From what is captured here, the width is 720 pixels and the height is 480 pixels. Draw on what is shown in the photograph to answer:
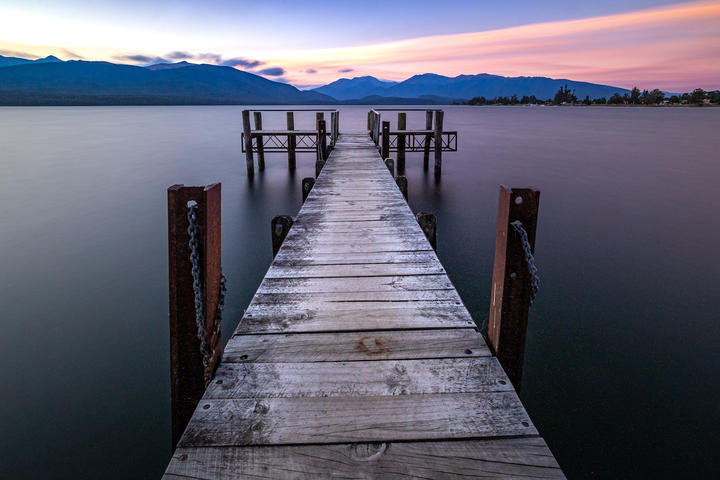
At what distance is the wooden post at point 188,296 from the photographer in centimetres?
201

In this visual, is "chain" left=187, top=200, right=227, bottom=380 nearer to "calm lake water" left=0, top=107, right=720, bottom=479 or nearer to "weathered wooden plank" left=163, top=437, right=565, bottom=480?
"weathered wooden plank" left=163, top=437, right=565, bottom=480

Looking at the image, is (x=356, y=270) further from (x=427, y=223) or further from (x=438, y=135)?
(x=438, y=135)

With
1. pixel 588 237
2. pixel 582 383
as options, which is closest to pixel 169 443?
pixel 582 383

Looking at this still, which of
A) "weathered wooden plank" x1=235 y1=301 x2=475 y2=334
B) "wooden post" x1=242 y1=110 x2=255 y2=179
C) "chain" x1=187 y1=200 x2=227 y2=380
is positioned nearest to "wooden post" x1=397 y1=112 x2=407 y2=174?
"wooden post" x1=242 y1=110 x2=255 y2=179

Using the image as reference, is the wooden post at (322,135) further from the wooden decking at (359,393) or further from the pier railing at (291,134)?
the wooden decking at (359,393)

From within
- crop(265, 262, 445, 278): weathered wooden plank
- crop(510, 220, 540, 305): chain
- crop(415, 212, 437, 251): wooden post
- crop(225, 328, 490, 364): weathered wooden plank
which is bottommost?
crop(225, 328, 490, 364): weathered wooden plank

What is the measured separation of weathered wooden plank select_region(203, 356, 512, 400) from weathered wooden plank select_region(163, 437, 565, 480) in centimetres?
32

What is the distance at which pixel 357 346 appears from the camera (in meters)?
2.43

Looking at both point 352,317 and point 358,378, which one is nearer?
point 358,378

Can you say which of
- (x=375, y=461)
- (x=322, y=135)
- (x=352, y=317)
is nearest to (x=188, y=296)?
(x=352, y=317)

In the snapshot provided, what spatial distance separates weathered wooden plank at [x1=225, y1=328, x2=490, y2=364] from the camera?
2320 mm

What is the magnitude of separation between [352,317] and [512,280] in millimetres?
1067

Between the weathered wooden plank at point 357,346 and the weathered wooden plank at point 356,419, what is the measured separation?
1.14 feet

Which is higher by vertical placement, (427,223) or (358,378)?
(427,223)
